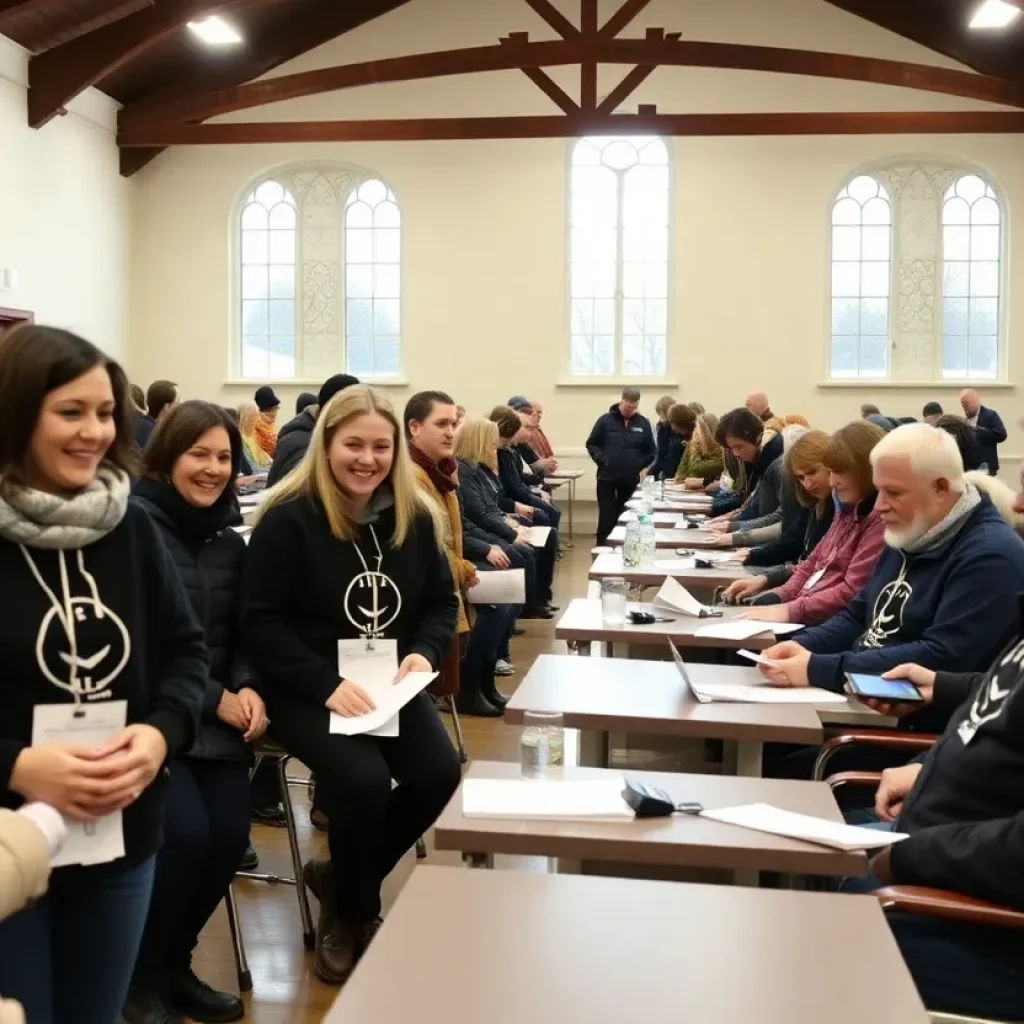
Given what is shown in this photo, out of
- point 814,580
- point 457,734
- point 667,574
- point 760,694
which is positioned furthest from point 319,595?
point 667,574

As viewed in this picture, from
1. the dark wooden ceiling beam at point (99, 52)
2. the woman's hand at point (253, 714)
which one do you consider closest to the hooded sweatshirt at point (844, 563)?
the woman's hand at point (253, 714)

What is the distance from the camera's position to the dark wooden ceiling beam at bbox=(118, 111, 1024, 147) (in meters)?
10.9

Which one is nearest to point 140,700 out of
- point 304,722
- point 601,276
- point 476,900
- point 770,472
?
point 476,900

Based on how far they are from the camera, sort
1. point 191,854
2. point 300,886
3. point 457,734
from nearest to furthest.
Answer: point 191,854, point 300,886, point 457,734

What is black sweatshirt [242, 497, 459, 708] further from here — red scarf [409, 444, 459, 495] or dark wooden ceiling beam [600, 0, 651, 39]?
dark wooden ceiling beam [600, 0, 651, 39]

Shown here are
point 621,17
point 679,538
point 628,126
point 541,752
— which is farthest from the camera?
point 628,126

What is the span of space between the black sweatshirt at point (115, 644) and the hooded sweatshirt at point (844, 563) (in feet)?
6.90

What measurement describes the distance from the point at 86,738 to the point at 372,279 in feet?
38.6

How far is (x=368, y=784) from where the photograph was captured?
103 inches

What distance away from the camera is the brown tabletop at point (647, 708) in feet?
7.77

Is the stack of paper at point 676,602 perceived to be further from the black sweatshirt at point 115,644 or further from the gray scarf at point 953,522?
the black sweatshirt at point 115,644

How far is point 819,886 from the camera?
95.0 inches

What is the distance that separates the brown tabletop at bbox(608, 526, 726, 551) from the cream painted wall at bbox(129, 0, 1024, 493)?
21.1 ft

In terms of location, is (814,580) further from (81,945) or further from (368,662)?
(81,945)
